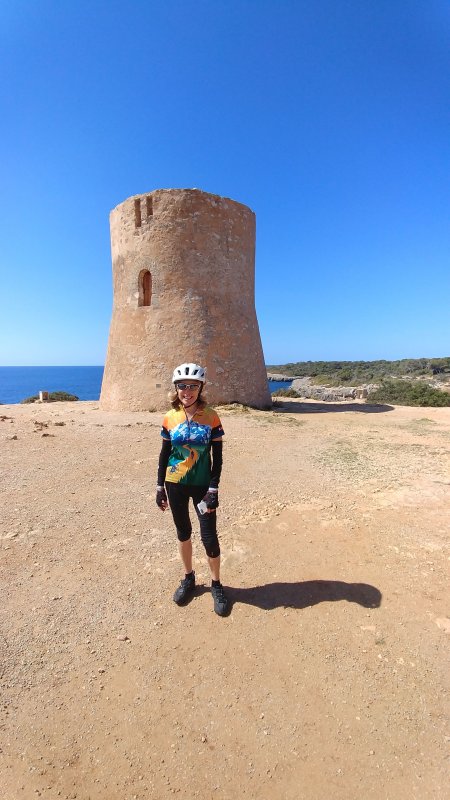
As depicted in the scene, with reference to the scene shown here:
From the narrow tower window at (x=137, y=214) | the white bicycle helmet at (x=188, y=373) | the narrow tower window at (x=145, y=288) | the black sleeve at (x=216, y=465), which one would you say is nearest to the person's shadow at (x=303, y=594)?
the black sleeve at (x=216, y=465)

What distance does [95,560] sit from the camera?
352cm

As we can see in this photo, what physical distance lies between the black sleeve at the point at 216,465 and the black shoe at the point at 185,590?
2.66 feet

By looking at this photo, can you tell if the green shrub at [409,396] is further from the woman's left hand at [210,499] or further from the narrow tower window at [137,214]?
the woman's left hand at [210,499]

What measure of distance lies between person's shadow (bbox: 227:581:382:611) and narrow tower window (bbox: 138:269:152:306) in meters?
10.1

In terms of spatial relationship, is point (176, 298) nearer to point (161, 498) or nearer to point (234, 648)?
point (161, 498)

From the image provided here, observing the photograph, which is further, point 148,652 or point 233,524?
point 233,524

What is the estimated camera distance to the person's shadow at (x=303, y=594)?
297cm

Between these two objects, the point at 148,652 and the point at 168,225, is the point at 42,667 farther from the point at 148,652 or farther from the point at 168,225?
the point at 168,225

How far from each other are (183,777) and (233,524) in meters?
2.42

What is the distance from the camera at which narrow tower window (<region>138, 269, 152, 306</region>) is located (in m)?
11.9

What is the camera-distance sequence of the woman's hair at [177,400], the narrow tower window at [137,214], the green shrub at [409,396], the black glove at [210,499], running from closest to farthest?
the black glove at [210,499] < the woman's hair at [177,400] < the narrow tower window at [137,214] < the green shrub at [409,396]

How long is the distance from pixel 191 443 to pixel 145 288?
10184 millimetres

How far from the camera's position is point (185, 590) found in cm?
302

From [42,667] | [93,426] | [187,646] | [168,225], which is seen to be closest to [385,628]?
[187,646]
